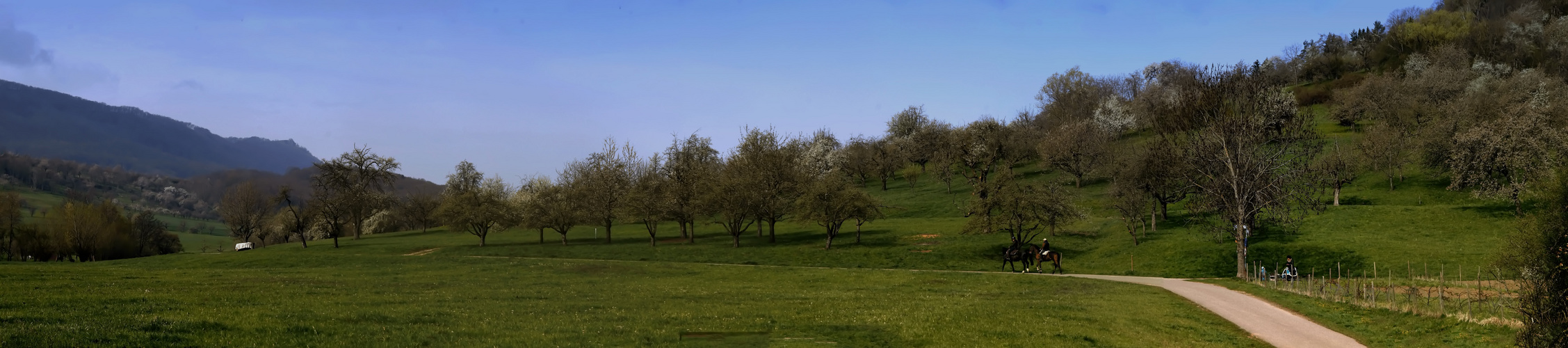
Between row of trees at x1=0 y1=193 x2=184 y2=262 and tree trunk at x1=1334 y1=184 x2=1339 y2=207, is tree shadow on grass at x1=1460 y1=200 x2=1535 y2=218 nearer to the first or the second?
tree trunk at x1=1334 y1=184 x2=1339 y2=207

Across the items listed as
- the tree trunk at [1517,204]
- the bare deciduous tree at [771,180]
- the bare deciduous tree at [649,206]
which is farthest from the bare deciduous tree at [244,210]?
the tree trunk at [1517,204]

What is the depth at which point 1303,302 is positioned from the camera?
30.8 meters

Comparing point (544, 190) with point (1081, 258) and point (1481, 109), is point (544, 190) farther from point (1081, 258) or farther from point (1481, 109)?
point (1481, 109)

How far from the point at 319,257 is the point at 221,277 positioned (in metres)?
34.3

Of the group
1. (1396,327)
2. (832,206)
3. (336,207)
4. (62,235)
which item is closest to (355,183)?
(336,207)

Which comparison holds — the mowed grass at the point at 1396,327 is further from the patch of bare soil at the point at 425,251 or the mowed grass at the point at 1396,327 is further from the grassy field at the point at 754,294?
the patch of bare soil at the point at 425,251

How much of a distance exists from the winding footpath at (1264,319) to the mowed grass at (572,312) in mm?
911

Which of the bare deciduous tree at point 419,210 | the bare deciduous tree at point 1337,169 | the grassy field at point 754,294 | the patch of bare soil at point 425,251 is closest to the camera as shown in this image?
the grassy field at point 754,294

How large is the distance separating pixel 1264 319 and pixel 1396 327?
3.66 meters

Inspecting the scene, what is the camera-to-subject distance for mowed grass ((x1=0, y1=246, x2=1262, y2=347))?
54.9 ft

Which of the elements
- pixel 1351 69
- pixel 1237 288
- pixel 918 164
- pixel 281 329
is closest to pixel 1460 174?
pixel 1237 288

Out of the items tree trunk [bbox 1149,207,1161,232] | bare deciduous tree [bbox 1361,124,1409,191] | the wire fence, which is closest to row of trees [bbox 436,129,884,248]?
tree trunk [bbox 1149,207,1161,232]

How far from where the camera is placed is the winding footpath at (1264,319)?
22547 millimetres

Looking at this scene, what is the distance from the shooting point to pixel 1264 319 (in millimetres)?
26719
